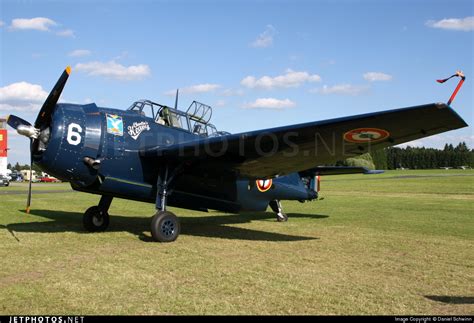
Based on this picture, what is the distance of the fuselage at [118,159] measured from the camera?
774cm

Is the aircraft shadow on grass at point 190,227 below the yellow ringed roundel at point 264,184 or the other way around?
below

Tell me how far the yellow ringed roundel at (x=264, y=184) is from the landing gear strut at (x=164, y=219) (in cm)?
292

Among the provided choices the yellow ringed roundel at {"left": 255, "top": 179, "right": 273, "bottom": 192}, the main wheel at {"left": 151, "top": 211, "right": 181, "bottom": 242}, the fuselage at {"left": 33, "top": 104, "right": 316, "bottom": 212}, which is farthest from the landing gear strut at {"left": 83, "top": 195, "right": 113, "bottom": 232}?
the yellow ringed roundel at {"left": 255, "top": 179, "right": 273, "bottom": 192}

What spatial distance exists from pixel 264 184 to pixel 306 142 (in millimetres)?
3738

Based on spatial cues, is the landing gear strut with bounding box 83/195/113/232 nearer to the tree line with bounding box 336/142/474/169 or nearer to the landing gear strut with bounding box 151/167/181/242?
the landing gear strut with bounding box 151/167/181/242

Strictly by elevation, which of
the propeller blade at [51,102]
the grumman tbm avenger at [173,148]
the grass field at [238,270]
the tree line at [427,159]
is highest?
the tree line at [427,159]

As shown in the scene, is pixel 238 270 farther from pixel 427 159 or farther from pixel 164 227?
pixel 427 159

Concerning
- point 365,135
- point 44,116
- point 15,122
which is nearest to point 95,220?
point 15,122

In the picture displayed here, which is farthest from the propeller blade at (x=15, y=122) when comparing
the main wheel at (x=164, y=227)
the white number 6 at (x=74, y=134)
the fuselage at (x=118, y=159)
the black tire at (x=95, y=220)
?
the main wheel at (x=164, y=227)

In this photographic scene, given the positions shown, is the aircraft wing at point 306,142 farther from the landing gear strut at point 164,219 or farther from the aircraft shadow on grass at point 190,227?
the aircraft shadow on grass at point 190,227

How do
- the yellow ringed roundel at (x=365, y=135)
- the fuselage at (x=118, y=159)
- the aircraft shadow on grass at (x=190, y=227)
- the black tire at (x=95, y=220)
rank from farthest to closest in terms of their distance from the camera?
the black tire at (x=95, y=220) → the aircraft shadow on grass at (x=190, y=227) → the fuselage at (x=118, y=159) → the yellow ringed roundel at (x=365, y=135)

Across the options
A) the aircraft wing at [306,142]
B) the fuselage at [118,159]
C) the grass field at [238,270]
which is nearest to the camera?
the grass field at [238,270]

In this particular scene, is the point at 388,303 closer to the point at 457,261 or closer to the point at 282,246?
the point at 457,261

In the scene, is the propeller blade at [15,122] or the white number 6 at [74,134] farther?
the propeller blade at [15,122]
